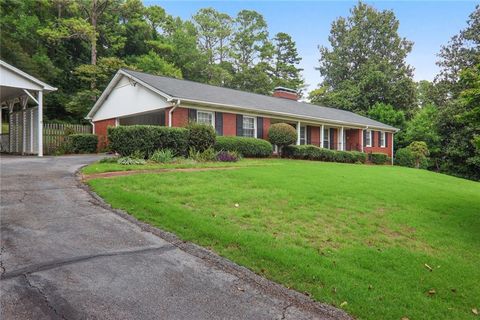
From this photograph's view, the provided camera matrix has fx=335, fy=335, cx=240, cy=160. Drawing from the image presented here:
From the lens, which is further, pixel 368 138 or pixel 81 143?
pixel 368 138

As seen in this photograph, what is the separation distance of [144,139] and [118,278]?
29.4ft

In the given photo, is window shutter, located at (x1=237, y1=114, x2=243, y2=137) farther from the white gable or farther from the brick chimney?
the brick chimney

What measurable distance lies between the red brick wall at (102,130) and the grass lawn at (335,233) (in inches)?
482

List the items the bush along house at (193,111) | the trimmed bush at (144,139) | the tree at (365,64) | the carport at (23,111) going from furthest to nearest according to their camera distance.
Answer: the tree at (365,64) < the bush along house at (193,111) < the carport at (23,111) < the trimmed bush at (144,139)

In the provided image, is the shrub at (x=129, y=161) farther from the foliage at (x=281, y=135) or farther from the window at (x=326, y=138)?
the window at (x=326, y=138)

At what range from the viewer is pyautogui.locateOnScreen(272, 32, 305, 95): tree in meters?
47.6

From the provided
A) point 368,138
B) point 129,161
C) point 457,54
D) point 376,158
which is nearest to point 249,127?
point 129,161

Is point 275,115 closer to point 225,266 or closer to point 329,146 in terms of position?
point 329,146

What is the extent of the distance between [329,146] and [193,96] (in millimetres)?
12323

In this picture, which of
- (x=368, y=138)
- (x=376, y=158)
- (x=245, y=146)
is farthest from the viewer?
(x=368, y=138)

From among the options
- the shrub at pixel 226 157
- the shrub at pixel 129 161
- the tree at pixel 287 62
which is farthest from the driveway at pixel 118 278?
the tree at pixel 287 62

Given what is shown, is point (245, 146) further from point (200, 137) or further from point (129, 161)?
point (129, 161)

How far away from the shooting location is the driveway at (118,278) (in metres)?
3.04

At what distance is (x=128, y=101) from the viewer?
18.9 m
